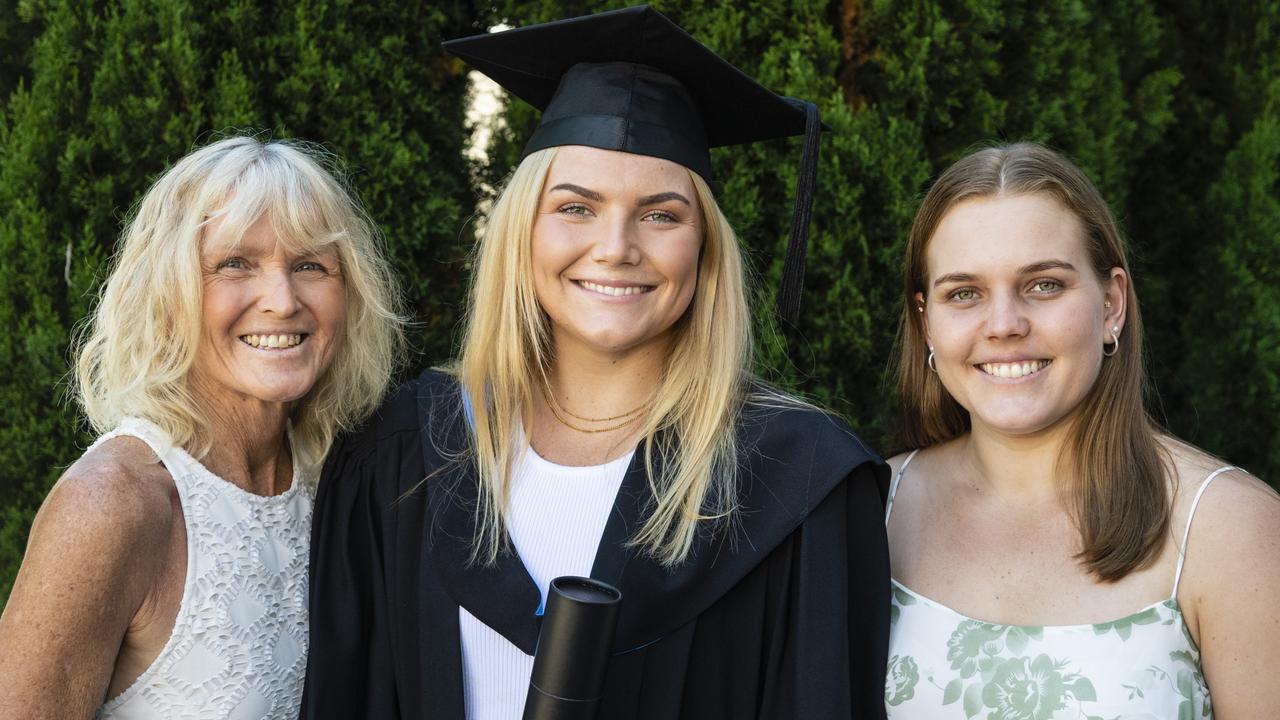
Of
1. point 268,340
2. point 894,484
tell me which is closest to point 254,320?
point 268,340

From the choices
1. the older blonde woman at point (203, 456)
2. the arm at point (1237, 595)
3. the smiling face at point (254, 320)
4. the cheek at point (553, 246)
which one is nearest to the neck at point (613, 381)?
the cheek at point (553, 246)

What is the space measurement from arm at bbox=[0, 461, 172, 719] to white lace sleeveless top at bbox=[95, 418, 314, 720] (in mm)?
106

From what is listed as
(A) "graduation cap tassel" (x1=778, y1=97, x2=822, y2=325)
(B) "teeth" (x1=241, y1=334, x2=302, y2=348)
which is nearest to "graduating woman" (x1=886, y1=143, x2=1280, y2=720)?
(A) "graduation cap tassel" (x1=778, y1=97, x2=822, y2=325)

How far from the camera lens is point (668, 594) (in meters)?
2.33

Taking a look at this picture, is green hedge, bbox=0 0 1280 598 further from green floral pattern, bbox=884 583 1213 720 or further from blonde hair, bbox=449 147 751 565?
green floral pattern, bbox=884 583 1213 720

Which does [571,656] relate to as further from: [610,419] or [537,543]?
[610,419]

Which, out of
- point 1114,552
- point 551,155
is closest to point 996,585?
point 1114,552

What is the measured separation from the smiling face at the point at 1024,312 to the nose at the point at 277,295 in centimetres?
141

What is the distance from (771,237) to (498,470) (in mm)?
1467

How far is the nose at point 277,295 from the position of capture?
243 cm

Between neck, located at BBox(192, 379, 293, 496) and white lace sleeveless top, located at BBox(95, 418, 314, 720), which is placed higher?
neck, located at BBox(192, 379, 293, 496)

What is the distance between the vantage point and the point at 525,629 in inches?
91.0

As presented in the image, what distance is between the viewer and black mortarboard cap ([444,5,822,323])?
251 centimetres

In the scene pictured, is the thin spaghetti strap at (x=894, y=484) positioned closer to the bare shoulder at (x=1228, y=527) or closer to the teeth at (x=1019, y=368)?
the teeth at (x=1019, y=368)
